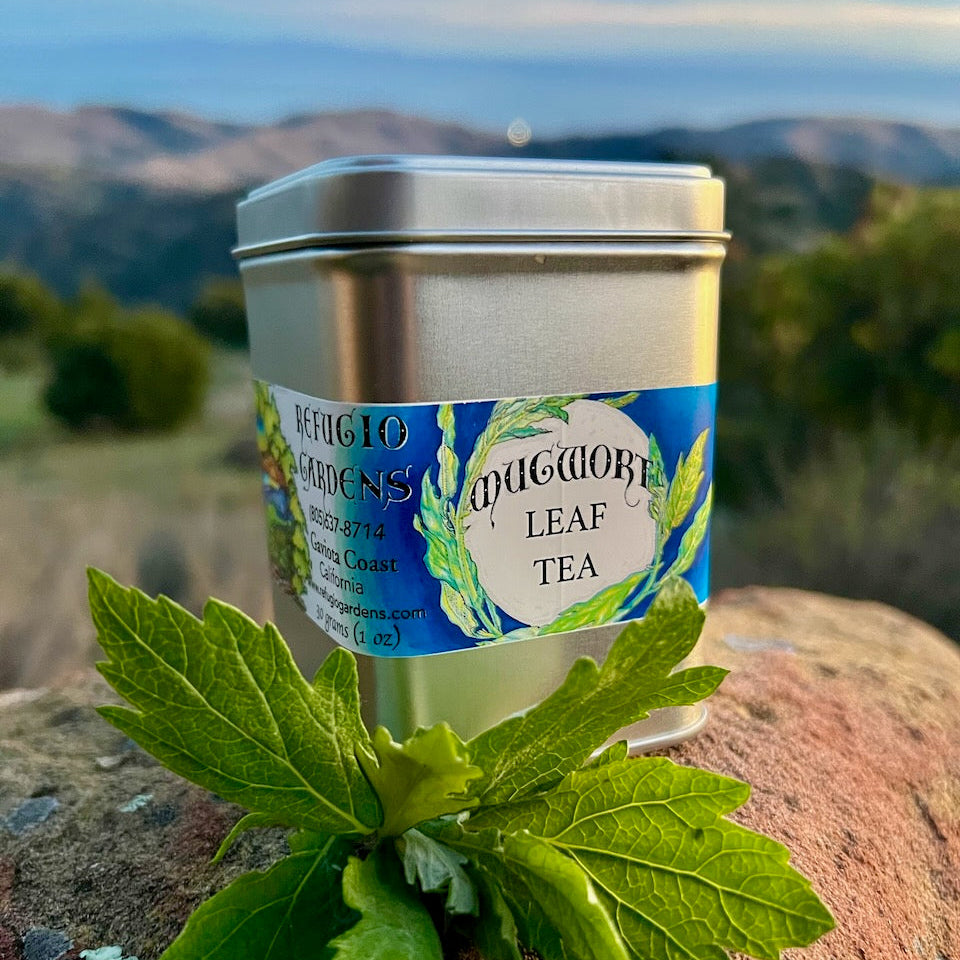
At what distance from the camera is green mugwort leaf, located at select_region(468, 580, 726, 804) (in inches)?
16.2

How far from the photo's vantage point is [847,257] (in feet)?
8.57

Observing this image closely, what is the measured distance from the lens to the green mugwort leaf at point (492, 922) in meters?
0.42

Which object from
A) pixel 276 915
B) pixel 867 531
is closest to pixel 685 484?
pixel 276 915

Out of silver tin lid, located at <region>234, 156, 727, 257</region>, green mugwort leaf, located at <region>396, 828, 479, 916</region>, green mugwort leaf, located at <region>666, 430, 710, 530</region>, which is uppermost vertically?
silver tin lid, located at <region>234, 156, 727, 257</region>

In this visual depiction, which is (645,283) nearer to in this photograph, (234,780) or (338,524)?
(338,524)

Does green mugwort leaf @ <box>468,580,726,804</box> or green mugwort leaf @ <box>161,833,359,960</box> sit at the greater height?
green mugwort leaf @ <box>468,580,726,804</box>

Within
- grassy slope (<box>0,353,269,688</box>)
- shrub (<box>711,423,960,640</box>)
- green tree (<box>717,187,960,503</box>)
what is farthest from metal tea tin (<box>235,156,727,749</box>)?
green tree (<box>717,187,960,503</box>)

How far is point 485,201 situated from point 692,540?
294mm

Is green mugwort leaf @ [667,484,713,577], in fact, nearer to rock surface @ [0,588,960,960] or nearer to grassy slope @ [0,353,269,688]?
rock surface @ [0,588,960,960]

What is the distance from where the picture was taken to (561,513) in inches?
23.5

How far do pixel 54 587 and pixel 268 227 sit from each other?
54.6 inches

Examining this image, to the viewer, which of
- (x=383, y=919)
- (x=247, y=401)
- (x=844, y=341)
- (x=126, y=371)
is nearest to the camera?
(x=383, y=919)

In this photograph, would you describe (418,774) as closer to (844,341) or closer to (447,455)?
(447,455)

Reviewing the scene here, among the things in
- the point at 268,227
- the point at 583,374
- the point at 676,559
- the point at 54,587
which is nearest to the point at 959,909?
the point at 676,559
